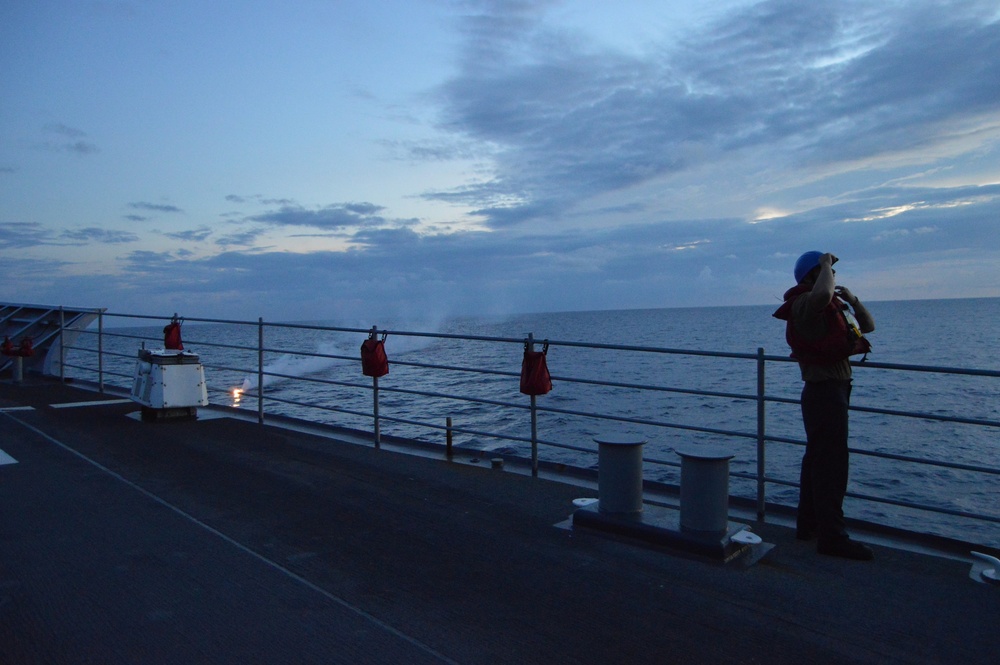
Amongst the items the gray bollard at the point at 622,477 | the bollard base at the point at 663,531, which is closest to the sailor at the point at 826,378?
the bollard base at the point at 663,531

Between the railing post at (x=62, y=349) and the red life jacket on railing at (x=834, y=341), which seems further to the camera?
the railing post at (x=62, y=349)

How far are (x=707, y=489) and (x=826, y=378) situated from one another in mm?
964

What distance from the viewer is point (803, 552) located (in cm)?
422

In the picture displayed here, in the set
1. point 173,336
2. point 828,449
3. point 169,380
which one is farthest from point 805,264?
point 173,336

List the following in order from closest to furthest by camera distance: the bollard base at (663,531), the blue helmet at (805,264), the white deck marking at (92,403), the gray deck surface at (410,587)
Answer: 1. the gray deck surface at (410,587)
2. the bollard base at (663,531)
3. the blue helmet at (805,264)
4. the white deck marking at (92,403)

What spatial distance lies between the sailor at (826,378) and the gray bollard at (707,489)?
58 centimetres

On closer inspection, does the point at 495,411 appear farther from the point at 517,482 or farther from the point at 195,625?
the point at 195,625

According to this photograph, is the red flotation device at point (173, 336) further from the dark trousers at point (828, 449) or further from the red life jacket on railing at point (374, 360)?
the dark trousers at point (828, 449)

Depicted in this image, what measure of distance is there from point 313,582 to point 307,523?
1.07 metres

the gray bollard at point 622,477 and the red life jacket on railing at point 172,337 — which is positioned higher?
the red life jacket on railing at point 172,337

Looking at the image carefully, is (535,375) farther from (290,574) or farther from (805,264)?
(290,574)

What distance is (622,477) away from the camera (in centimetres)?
455

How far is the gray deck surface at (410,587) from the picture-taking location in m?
2.98

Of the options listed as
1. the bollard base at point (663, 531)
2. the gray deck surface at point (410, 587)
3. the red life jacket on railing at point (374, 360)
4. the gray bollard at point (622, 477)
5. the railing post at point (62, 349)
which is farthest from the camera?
the railing post at point (62, 349)
